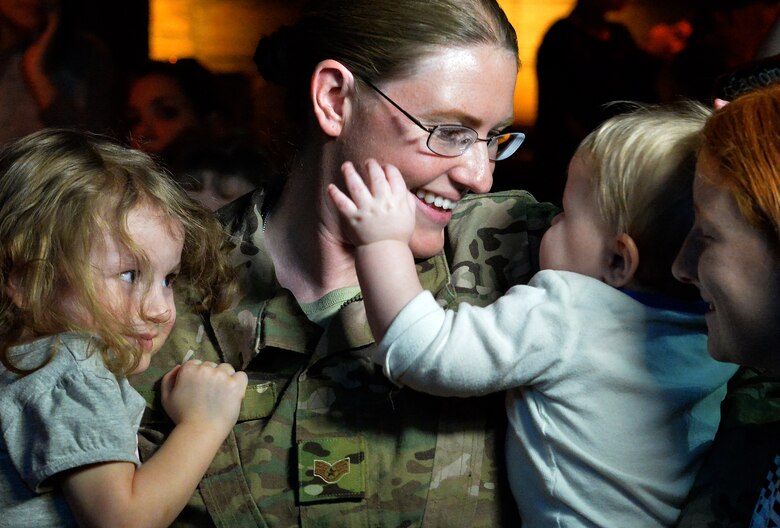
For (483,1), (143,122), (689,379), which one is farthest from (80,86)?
(689,379)

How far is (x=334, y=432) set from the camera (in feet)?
5.24

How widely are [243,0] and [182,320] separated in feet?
5.88

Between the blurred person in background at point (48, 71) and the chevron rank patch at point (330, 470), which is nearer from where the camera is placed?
the chevron rank patch at point (330, 470)

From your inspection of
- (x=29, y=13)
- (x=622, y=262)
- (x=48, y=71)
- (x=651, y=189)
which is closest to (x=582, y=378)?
(x=622, y=262)

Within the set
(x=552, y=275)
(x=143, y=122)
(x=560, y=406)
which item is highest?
(x=552, y=275)

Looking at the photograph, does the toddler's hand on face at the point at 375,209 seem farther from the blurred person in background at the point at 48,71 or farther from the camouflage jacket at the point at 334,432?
the blurred person in background at the point at 48,71

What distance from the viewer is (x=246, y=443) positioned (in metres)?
1.59

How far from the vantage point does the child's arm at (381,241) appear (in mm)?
1408

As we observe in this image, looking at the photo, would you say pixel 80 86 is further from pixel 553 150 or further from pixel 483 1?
pixel 483 1

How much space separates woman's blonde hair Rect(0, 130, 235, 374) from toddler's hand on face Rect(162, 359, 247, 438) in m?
0.10

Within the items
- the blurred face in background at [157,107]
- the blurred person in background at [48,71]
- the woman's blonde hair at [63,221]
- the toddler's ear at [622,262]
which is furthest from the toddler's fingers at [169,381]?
the blurred person in background at [48,71]

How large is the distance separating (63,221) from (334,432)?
55cm

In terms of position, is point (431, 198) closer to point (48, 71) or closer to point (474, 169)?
point (474, 169)

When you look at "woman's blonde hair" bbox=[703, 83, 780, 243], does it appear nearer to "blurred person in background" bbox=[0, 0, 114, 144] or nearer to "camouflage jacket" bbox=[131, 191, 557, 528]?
"camouflage jacket" bbox=[131, 191, 557, 528]
